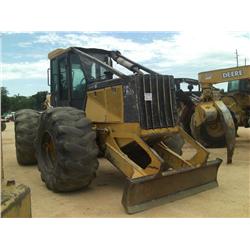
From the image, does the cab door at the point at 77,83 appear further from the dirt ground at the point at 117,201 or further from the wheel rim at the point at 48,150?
the dirt ground at the point at 117,201

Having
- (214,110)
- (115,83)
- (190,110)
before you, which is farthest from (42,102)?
(115,83)

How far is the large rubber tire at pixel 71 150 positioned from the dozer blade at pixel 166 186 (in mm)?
914

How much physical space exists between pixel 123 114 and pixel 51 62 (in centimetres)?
279

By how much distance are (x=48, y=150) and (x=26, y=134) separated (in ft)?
6.62

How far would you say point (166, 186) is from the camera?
207 inches

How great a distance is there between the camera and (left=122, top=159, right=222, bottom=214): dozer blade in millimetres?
4824

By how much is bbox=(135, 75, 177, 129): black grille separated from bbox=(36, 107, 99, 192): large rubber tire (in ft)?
2.73

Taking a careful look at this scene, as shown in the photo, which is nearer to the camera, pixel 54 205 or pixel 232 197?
pixel 54 205

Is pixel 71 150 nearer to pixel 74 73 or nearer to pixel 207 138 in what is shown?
pixel 74 73

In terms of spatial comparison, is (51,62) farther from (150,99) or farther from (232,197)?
(232,197)

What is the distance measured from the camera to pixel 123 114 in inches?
226

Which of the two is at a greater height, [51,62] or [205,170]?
[51,62]

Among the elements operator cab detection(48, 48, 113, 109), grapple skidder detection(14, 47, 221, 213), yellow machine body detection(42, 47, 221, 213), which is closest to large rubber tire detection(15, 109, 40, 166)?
operator cab detection(48, 48, 113, 109)

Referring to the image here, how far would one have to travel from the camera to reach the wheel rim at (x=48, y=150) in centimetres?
623
